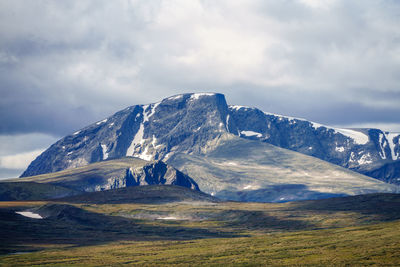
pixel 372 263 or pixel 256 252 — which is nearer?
pixel 372 263

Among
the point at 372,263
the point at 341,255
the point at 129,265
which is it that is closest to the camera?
the point at 372,263

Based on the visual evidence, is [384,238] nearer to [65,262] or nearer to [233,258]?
[233,258]

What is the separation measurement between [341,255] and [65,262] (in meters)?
85.7

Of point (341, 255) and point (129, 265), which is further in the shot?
point (129, 265)

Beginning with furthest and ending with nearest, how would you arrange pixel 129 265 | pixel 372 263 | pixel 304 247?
pixel 304 247, pixel 129 265, pixel 372 263

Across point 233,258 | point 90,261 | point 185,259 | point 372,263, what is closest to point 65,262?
point 90,261

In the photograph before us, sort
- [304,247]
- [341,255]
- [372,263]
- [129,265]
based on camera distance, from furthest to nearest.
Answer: [304,247], [129,265], [341,255], [372,263]

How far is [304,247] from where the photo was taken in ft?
642

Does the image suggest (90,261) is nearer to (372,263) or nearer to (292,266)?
(292,266)

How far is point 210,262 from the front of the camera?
182 meters

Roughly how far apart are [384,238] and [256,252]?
38.9m

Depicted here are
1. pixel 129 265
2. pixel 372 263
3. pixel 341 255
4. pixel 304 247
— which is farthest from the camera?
pixel 304 247

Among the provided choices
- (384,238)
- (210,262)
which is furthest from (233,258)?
(384,238)

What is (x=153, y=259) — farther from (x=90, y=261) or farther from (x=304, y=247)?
(x=304, y=247)
